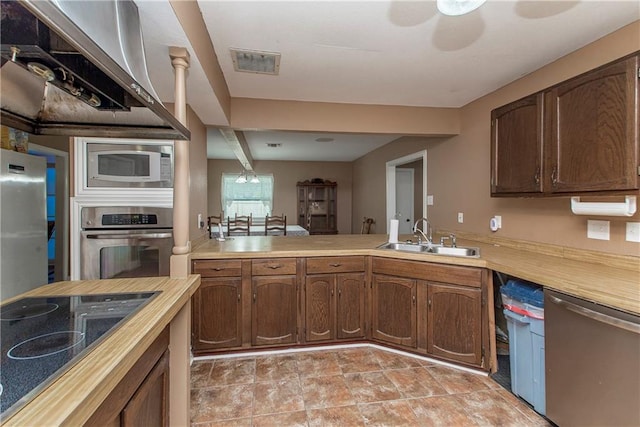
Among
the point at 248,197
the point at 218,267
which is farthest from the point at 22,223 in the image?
the point at 248,197

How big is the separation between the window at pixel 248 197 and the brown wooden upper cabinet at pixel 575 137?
18.9 ft

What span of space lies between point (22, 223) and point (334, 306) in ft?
8.71

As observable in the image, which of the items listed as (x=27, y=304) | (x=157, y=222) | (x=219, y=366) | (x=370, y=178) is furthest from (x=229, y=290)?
(x=370, y=178)

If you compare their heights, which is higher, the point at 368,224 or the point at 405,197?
the point at 405,197

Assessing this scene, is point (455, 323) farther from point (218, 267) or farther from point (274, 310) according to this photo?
point (218, 267)

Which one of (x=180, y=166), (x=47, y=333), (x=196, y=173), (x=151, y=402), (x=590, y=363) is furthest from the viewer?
(x=196, y=173)

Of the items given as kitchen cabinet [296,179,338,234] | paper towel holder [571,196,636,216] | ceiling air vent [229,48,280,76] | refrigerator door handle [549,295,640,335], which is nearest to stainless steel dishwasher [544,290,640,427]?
refrigerator door handle [549,295,640,335]

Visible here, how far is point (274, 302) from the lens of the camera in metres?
2.56

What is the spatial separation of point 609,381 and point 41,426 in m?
1.99

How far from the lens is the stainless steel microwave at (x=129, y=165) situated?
6.97ft

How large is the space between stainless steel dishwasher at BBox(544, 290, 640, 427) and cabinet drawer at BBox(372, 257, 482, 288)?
22.2 inches

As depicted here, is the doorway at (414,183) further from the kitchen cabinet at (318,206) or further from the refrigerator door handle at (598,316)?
the refrigerator door handle at (598,316)

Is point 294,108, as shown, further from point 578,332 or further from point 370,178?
point 370,178

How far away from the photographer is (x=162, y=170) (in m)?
2.21
